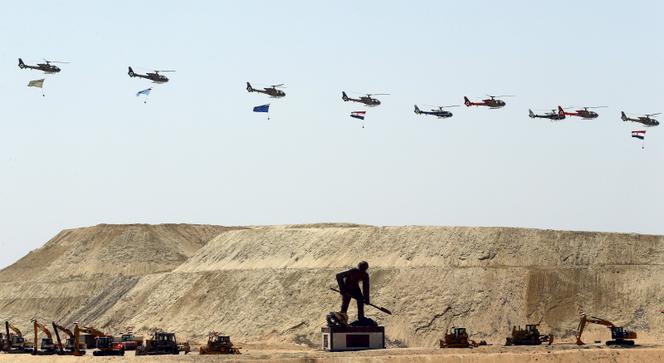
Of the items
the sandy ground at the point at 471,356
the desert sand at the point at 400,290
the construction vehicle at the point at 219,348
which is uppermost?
the desert sand at the point at 400,290

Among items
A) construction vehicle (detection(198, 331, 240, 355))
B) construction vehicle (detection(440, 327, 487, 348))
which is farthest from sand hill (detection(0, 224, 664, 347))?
construction vehicle (detection(198, 331, 240, 355))

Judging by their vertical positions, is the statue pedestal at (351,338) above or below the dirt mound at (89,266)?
below

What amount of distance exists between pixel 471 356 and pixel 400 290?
32.0m

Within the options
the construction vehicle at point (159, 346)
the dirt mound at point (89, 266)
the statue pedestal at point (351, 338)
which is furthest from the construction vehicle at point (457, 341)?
the dirt mound at point (89, 266)

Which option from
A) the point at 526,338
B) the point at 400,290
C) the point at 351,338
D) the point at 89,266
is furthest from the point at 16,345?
the point at 89,266

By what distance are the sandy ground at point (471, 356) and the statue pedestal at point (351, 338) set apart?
1251 mm

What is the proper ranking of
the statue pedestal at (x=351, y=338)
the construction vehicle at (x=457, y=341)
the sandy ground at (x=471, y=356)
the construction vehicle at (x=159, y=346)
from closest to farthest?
the sandy ground at (x=471, y=356) < the statue pedestal at (x=351, y=338) < the construction vehicle at (x=457, y=341) < the construction vehicle at (x=159, y=346)

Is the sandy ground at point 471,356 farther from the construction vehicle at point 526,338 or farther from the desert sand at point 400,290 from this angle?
the construction vehicle at point 526,338

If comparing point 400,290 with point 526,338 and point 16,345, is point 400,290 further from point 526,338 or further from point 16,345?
point 16,345

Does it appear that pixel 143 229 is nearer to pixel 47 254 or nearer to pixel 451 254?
pixel 47 254

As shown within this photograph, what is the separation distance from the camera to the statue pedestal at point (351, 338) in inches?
3969

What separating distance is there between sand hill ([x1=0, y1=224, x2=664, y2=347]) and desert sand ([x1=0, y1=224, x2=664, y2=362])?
15 centimetres

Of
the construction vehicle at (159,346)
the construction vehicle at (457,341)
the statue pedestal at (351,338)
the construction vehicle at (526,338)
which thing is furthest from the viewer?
the construction vehicle at (526,338)

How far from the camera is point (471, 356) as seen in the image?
93438 millimetres
